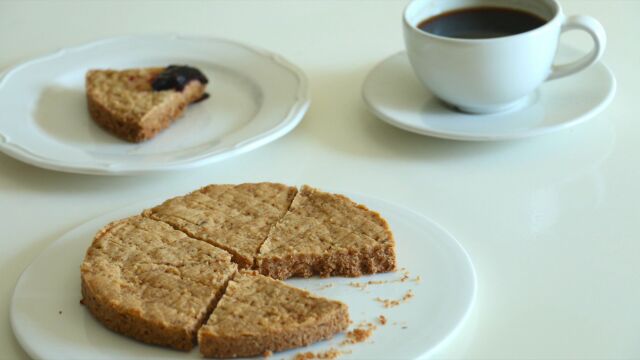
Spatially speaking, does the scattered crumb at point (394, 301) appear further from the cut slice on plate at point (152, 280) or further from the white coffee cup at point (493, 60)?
the white coffee cup at point (493, 60)

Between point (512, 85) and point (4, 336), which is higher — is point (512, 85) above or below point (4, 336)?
above

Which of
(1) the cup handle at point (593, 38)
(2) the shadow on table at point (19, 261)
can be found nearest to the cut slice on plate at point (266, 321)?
(2) the shadow on table at point (19, 261)

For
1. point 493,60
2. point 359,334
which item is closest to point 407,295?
point 359,334

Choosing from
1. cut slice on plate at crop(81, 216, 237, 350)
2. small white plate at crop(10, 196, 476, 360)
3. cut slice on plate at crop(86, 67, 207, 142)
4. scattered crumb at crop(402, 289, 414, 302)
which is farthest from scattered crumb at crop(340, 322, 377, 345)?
cut slice on plate at crop(86, 67, 207, 142)

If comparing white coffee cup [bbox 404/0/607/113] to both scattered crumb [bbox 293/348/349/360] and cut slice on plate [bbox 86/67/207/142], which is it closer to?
cut slice on plate [bbox 86/67/207/142]

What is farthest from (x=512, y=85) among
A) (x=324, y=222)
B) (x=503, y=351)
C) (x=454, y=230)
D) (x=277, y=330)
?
(x=277, y=330)

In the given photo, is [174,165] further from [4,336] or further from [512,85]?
[512,85]
